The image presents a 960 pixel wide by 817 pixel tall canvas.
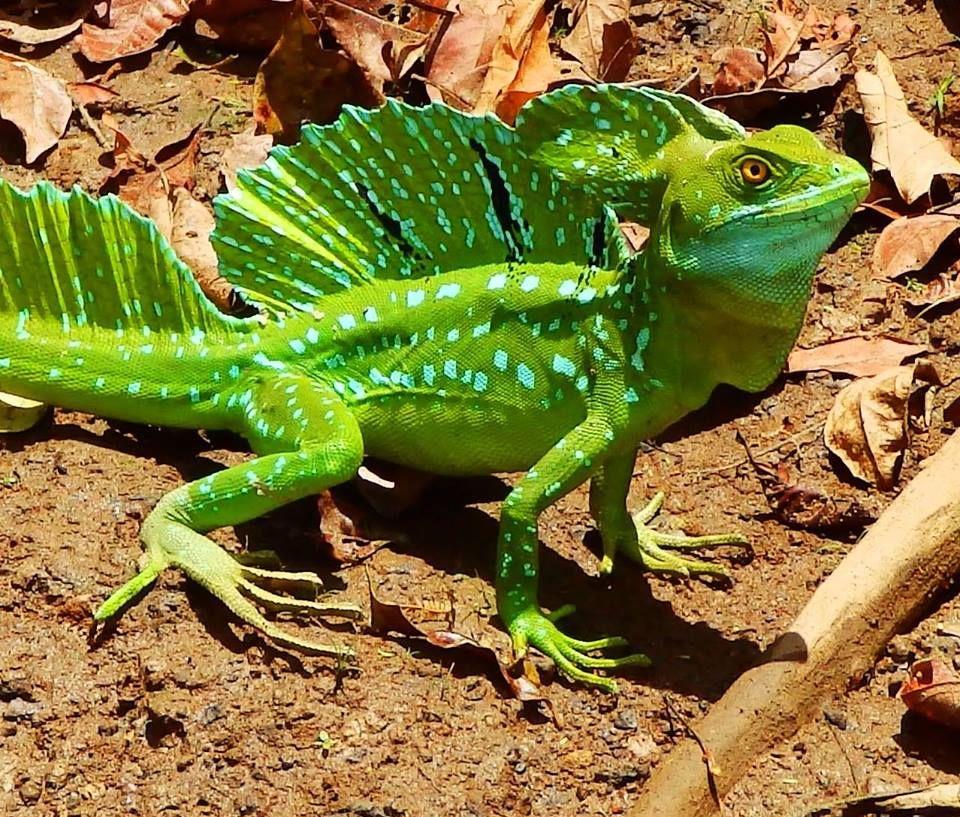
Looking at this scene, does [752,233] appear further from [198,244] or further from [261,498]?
[198,244]

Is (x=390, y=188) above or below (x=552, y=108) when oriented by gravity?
below

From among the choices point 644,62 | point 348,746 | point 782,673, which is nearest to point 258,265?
point 348,746

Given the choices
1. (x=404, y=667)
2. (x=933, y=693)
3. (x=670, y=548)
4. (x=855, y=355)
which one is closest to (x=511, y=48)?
(x=855, y=355)

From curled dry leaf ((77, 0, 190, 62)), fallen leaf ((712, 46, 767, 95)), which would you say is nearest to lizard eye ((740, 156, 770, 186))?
fallen leaf ((712, 46, 767, 95))

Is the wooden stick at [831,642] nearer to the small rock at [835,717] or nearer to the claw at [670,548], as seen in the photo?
the small rock at [835,717]

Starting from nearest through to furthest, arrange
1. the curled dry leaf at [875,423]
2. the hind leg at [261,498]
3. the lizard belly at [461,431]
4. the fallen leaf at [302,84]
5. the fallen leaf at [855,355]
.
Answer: the hind leg at [261,498] → the lizard belly at [461,431] → the curled dry leaf at [875,423] → the fallen leaf at [855,355] → the fallen leaf at [302,84]

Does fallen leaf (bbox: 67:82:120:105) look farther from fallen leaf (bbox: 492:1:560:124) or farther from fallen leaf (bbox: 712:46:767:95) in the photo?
fallen leaf (bbox: 712:46:767:95)

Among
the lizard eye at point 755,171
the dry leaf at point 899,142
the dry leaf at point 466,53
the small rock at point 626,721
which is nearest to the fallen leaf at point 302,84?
the dry leaf at point 466,53

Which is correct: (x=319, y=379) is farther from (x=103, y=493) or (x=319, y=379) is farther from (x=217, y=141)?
(x=217, y=141)
